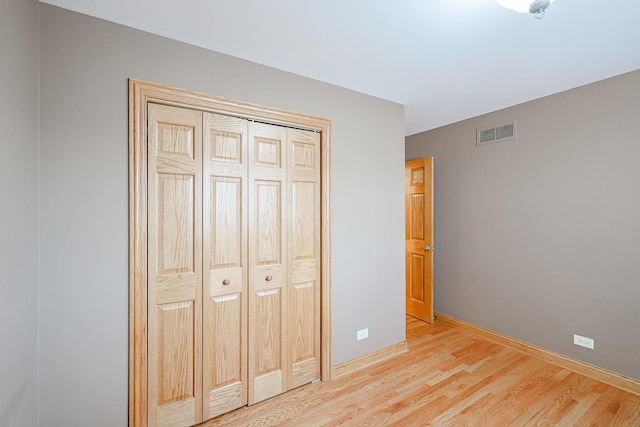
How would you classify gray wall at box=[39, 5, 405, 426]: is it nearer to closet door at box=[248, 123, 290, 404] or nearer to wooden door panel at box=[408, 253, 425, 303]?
closet door at box=[248, 123, 290, 404]

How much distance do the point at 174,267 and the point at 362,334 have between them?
1.81 m

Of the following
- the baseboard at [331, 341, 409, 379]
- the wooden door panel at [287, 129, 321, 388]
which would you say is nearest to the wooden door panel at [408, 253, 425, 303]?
the baseboard at [331, 341, 409, 379]

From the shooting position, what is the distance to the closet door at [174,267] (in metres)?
1.89

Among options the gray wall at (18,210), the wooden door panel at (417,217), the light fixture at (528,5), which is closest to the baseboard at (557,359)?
the wooden door panel at (417,217)

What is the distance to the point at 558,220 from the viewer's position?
286 centimetres

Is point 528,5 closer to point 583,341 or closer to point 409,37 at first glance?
point 409,37

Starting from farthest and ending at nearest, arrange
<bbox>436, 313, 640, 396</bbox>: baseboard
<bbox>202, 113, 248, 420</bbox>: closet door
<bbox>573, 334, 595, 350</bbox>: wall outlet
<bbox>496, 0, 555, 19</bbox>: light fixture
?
<bbox>573, 334, 595, 350</bbox>: wall outlet → <bbox>436, 313, 640, 396</bbox>: baseboard → <bbox>202, 113, 248, 420</bbox>: closet door → <bbox>496, 0, 555, 19</bbox>: light fixture

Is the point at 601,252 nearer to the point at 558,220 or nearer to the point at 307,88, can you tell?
the point at 558,220

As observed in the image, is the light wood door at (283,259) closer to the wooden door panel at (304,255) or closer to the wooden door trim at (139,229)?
the wooden door panel at (304,255)

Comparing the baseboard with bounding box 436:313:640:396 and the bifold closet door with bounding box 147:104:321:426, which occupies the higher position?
the bifold closet door with bounding box 147:104:321:426

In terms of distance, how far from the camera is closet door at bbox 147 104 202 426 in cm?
189

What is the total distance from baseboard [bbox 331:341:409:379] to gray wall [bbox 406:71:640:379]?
1.18 m

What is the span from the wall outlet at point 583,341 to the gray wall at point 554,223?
0.04 metres

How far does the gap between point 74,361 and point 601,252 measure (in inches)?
157
